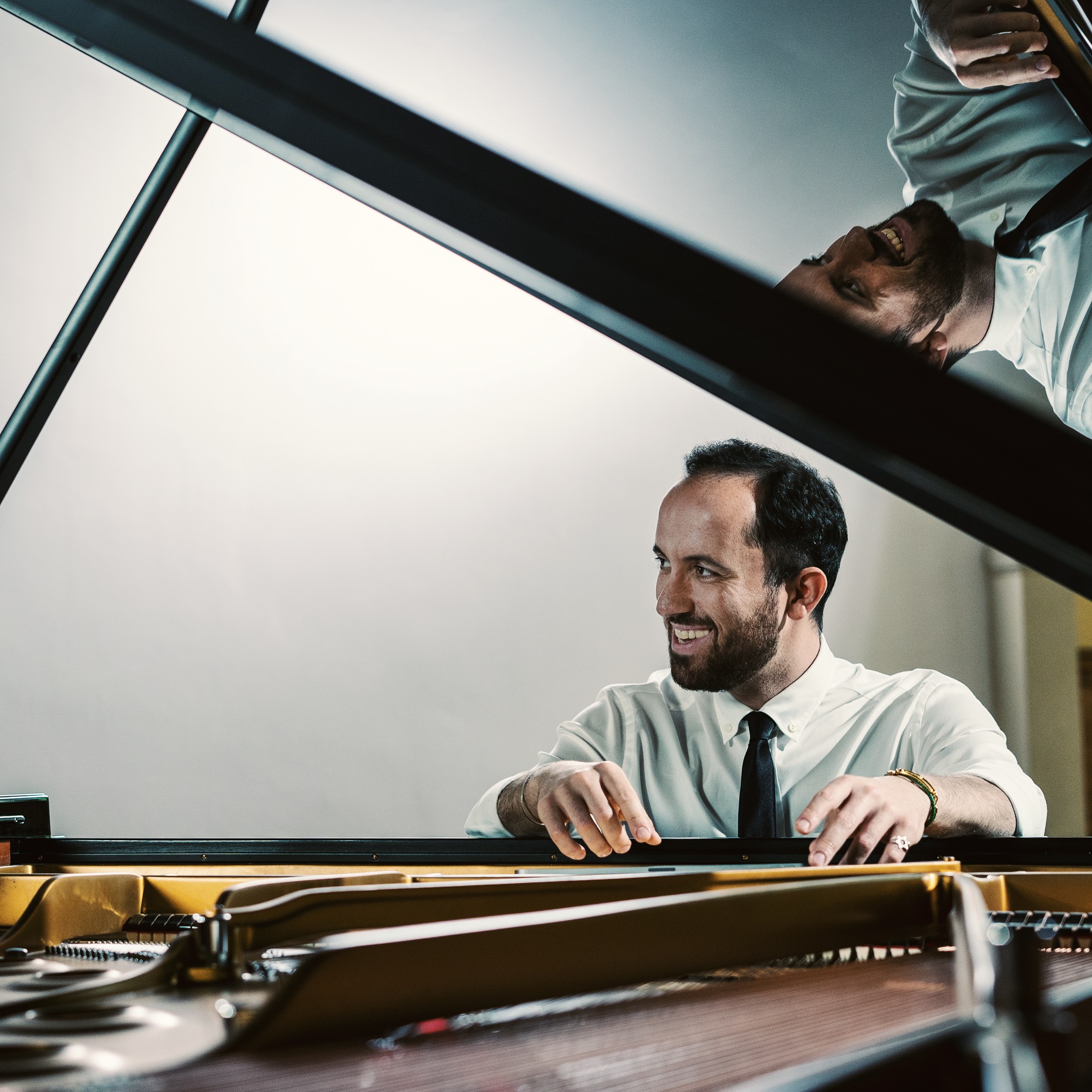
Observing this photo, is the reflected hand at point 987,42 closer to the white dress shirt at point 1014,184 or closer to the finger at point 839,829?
the white dress shirt at point 1014,184

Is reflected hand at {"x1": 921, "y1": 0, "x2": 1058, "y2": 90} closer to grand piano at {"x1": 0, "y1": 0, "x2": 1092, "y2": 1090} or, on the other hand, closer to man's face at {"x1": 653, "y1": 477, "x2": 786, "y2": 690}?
man's face at {"x1": 653, "y1": 477, "x2": 786, "y2": 690}

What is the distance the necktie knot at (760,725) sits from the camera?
8.14 feet

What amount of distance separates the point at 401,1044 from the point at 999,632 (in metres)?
2.32

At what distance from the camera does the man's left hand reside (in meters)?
1.84

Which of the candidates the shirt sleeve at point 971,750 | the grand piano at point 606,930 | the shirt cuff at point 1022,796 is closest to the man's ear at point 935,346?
the shirt sleeve at point 971,750

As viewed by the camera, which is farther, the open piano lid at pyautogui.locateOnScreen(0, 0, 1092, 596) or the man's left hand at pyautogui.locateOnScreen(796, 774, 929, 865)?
the man's left hand at pyautogui.locateOnScreen(796, 774, 929, 865)

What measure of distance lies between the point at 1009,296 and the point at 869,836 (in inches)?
50.6

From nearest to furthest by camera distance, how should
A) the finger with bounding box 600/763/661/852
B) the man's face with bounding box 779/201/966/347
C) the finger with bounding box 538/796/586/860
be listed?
1. the finger with bounding box 600/763/661/852
2. the finger with bounding box 538/796/586/860
3. the man's face with bounding box 779/201/966/347

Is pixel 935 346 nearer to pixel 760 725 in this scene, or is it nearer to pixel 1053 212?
pixel 1053 212

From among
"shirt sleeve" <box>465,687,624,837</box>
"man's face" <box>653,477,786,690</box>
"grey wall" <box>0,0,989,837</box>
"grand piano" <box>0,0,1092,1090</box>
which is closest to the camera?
"grand piano" <box>0,0,1092,1090</box>

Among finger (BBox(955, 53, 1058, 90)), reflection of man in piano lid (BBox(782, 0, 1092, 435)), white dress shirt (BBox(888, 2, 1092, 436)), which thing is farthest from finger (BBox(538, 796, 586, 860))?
finger (BBox(955, 53, 1058, 90))

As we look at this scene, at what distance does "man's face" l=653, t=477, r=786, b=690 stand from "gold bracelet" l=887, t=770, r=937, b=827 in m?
0.56

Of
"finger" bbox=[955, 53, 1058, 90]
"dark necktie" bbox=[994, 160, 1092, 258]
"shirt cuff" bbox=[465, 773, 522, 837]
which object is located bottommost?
"shirt cuff" bbox=[465, 773, 522, 837]

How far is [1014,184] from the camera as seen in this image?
7.79ft
